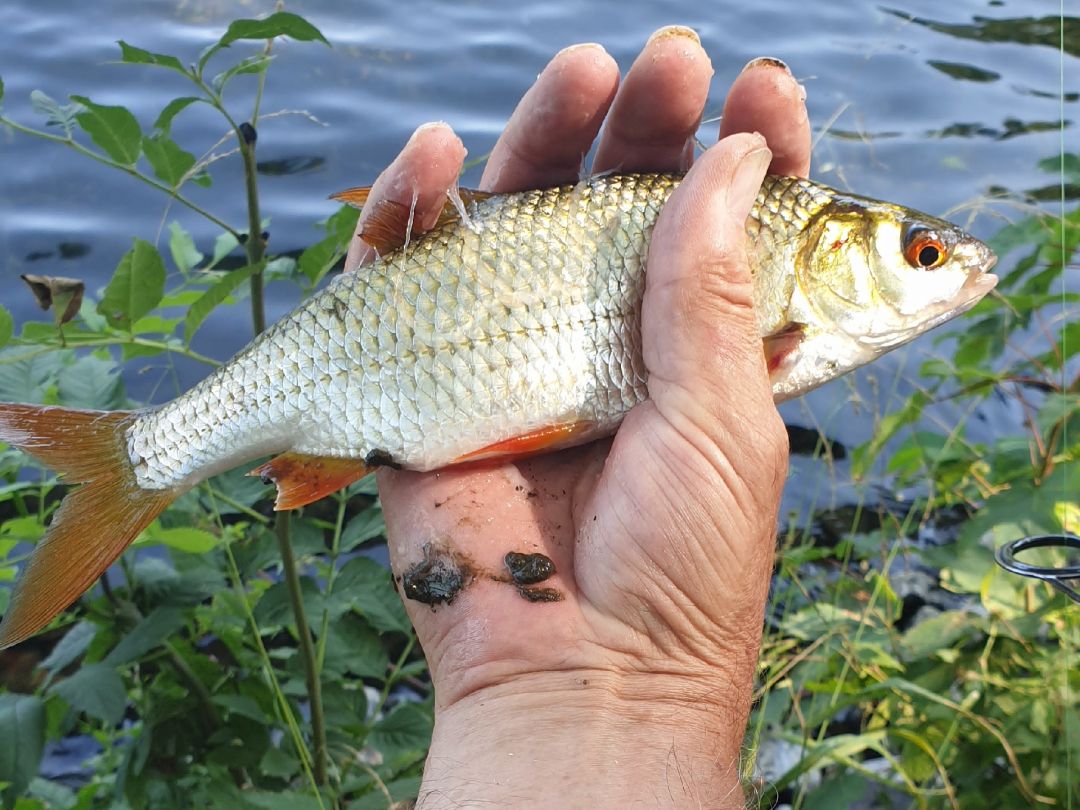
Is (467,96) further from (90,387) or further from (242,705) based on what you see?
(242,705)

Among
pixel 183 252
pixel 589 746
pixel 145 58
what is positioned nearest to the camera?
pixel 589 746

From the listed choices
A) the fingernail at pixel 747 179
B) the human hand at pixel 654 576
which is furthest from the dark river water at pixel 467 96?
the fingernail at pixel 747 179

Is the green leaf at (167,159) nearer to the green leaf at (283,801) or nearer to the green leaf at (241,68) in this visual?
the green leaf at (241,68)

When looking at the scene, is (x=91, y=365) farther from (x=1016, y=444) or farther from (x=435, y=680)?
(x=1016, y=444)

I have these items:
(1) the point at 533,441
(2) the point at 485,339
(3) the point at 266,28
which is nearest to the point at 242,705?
(1) the point at 533,441

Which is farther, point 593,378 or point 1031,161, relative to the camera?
point 1031,161

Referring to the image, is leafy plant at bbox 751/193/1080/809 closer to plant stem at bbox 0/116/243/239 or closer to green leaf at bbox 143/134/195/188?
plant stem at bbox 0/116/243/239

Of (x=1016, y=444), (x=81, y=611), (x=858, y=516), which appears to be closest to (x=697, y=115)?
(x=1016, y=444)
